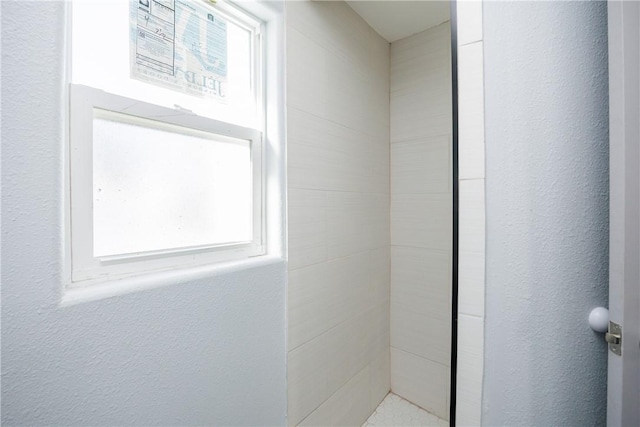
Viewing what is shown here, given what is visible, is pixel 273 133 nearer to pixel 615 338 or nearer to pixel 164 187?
pixel 164 187

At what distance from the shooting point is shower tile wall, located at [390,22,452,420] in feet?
5.52

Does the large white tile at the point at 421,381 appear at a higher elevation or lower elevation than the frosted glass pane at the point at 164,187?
lower

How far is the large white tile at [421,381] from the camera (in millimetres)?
1681

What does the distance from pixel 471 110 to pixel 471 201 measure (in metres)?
0.19

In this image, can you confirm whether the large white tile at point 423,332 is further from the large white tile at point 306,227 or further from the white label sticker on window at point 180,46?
the white label sticker on window at point 180,46

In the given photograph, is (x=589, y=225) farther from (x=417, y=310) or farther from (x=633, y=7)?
(x=417, y=310)

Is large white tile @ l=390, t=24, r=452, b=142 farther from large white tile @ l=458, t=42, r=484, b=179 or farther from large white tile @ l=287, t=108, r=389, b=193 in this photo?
large white tile @ l=458, t=42, r=484, b=179

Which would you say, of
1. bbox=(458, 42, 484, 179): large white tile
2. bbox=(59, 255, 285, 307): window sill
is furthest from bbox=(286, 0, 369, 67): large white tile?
bbox=(59, 255, 285, 307): window sill

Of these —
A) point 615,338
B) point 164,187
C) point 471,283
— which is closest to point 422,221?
point 471,283

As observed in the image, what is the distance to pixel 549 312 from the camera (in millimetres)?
605

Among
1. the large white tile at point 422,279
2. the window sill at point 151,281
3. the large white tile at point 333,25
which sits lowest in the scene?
the large white tile at point 422,279

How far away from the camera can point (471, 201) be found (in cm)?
65

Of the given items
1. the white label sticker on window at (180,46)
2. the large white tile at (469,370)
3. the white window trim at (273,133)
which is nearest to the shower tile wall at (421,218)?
the white window trim at (273,133)

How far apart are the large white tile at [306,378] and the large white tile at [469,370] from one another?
0.68 m
